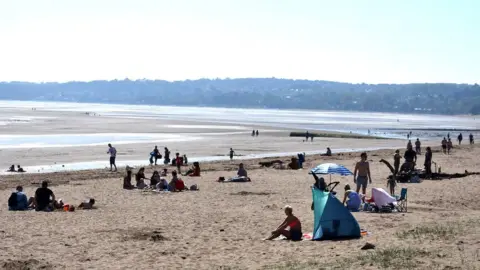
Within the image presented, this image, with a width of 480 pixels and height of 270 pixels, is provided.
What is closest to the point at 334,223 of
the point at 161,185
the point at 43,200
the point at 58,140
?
the point at 43,200

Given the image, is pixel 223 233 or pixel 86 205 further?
pixel 86 205

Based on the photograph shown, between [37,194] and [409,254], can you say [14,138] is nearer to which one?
[37,194]

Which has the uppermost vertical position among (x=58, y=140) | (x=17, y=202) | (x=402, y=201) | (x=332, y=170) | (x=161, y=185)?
(x=332, y=170)

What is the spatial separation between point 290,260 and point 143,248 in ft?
10.3

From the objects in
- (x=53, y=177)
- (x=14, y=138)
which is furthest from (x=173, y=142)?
(x=53, y=177)

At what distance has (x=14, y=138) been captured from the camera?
59812 millimetres

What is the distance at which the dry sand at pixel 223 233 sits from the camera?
11875 mm

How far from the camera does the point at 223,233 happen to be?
49.8 feet

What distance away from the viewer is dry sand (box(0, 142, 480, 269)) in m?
11.9

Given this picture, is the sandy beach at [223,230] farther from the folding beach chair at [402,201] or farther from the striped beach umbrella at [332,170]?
the striped beach umbrella at [332,170]

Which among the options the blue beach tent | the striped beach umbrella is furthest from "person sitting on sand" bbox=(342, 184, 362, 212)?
the blue beach tent

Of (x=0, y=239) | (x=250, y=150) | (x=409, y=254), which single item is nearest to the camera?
(x=409, y=254)

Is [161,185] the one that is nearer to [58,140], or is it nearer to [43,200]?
[43,200]

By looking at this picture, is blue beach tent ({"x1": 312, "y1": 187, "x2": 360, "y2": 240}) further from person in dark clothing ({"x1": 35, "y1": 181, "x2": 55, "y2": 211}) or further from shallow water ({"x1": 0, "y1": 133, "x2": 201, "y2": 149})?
shallow water ({"x1": 0, "y1": 133, "x2": 201, "y2": 149})
